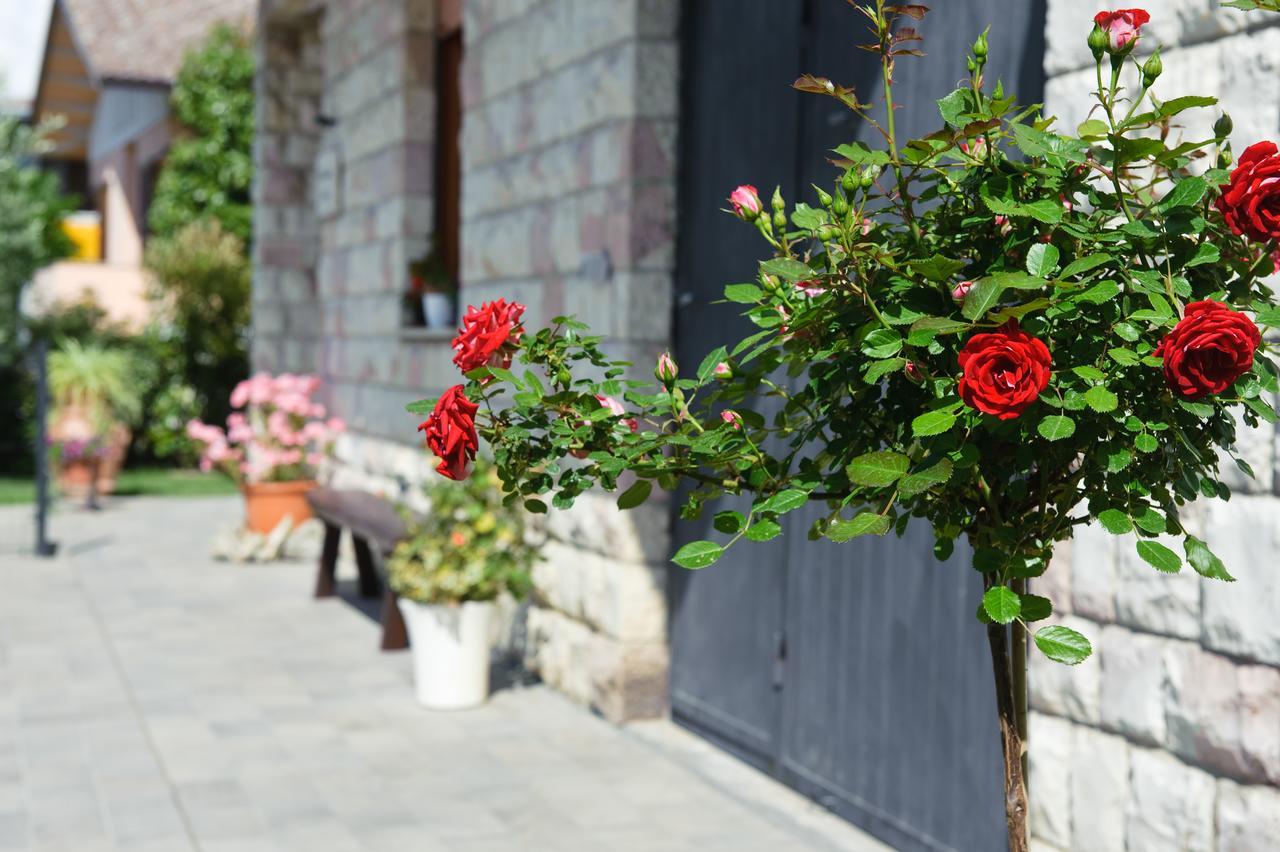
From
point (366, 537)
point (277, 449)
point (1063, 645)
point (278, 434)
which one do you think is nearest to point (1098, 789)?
point (1063, 645)

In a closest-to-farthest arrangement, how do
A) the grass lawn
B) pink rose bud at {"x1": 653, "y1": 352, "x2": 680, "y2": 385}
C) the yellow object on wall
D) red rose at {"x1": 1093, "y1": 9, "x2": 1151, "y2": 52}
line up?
→ red rose at {"x1": 1093, "y1": 9, "x2": 1151, "y2": 52} < pink rose bud at {"x1": 653, "y1": 352, "x2": 680, "y2": 385} < the grass lawn < the yellow object on wall

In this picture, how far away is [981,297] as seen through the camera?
1.73 metres

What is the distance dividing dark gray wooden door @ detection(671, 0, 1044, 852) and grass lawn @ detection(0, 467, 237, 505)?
9.21 m

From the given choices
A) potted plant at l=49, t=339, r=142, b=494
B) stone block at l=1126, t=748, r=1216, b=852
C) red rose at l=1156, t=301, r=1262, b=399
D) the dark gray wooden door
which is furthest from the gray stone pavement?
potted plant at l=49, t=339, r=142, b=494

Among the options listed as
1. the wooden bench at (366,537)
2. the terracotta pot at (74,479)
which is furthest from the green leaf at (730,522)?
the terracotta pot at (74,479)

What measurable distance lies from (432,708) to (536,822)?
1474mm

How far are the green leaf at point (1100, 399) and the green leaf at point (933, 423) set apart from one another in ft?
0.50

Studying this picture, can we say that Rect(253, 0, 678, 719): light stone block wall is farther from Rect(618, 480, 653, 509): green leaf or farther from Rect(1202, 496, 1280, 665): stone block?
Rect(618, 480, 653, 509): green leaf

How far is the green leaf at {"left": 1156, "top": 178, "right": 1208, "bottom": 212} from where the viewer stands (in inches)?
69.9

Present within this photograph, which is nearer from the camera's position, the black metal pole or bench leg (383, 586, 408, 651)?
bench leg (383, 586, 408, 651)

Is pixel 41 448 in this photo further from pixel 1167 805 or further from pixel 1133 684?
pixel 1167 805

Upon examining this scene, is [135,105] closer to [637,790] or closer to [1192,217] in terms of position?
[637,790]

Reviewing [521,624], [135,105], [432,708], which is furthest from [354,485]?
[135,105]

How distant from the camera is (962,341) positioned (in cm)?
179
